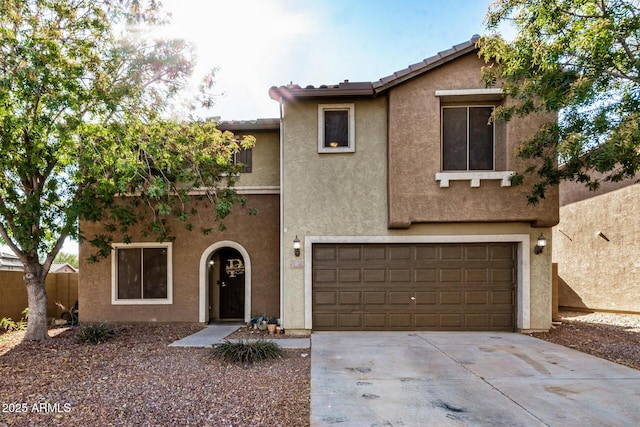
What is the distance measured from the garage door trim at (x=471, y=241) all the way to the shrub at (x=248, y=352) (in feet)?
7.24

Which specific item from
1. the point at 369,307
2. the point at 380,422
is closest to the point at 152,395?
the point at 380,422

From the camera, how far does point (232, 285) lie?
11.0m

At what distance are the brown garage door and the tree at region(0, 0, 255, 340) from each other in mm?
3374

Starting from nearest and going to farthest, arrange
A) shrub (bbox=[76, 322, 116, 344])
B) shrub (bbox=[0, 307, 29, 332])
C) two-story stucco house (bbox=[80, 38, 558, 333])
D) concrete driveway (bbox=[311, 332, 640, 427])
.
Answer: concrete driveway (bbox=[311, 332, 640, 427]) < shrub (bbox=[76, 322, 116, 344]) < two-story stucco house (bbox=[80, 38, 558, 333]) < shrub (bbox=[0, 307, 29, 332])

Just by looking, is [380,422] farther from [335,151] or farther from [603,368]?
[335,151]

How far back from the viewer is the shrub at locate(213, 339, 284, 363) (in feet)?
21.3

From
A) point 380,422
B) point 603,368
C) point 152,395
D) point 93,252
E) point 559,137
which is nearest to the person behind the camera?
point 380,422

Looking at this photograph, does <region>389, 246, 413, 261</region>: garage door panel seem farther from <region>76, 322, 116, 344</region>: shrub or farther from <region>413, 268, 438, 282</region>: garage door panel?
<region>76, 322, 116, 344</region>: shrub

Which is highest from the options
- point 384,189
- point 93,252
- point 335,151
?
point 335,151

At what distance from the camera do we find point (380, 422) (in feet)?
13.6

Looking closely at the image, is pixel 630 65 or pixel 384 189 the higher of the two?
pixel 630 65

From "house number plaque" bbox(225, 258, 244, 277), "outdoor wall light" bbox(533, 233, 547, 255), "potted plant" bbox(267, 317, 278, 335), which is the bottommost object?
"potted plant" bbox(267, 317, 278, 335)

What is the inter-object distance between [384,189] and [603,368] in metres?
5.40

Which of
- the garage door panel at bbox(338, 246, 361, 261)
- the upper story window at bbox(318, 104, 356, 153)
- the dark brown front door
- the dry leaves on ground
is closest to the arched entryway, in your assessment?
the dark brown front door
